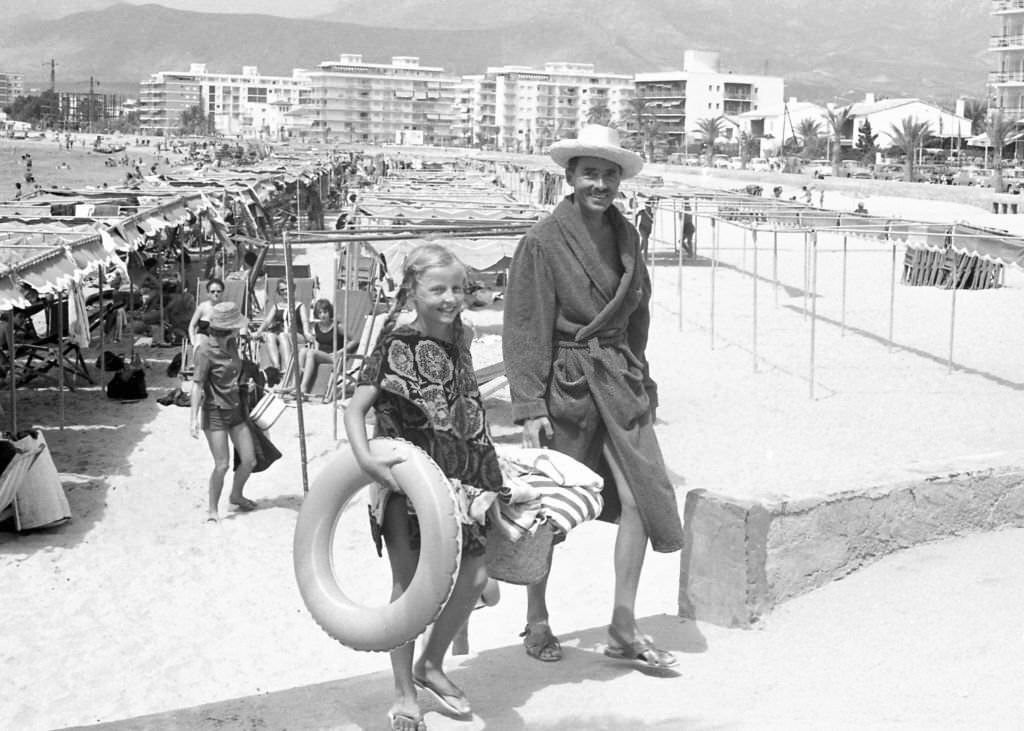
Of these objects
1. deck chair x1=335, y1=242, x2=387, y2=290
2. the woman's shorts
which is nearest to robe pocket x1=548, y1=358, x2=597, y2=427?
the woman's shorts

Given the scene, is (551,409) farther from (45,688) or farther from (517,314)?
(45,688)

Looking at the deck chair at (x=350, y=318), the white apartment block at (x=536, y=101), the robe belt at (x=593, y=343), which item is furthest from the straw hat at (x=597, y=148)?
the white apartment block at (x=536, y=101)

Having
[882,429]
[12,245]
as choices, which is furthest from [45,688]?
[882,429]

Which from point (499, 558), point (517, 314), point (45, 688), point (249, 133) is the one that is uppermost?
point (249, 133)

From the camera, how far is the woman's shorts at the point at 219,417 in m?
7.55

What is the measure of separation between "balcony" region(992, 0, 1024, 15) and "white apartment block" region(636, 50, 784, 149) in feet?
213

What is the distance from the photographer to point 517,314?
3812 mm

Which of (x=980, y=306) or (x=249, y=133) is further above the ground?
(x=249, y=133)

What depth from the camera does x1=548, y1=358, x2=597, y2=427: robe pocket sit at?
12.5 ft

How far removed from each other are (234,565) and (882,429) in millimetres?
5750

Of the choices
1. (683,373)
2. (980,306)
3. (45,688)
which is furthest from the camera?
(980,306)

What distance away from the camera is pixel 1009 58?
2440 inches

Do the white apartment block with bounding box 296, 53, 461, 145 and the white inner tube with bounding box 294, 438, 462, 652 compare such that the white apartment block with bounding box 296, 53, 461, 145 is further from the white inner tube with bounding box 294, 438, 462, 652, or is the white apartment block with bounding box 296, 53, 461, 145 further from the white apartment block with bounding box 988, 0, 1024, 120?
the white inner tube with bounding box 294, 438, 462, 652

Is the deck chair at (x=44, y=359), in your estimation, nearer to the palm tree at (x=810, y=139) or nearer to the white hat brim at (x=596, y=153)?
the white hat brim at (x=596, y=153)
